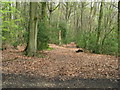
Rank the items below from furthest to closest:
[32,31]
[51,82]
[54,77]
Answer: [32,31] → [54,77] → [51,82]

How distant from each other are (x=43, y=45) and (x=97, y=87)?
7.53 m

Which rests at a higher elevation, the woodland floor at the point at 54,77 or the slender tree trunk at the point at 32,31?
the slender tree trunk at the point at 32,31

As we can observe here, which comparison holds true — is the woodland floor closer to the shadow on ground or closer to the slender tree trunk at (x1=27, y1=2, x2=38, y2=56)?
the shadow on ground

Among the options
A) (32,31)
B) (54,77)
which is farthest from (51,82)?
(32,31)

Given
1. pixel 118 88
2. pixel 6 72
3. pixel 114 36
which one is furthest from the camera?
pixel 114 36

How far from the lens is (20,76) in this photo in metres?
6.81

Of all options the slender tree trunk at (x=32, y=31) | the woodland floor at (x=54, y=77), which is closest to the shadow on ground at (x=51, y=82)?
the woodland floor at (x=54, y=77)

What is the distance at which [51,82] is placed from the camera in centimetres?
621

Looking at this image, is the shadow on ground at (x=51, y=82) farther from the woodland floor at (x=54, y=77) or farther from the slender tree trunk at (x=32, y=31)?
the slender tree trunk at (x=32, y=31)

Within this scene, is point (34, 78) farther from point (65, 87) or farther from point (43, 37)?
point (43, 37)

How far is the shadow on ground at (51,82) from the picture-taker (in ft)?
19.0

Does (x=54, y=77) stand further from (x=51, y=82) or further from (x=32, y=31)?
(x=32, y=31)

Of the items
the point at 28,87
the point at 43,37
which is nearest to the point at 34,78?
the point at 28,87

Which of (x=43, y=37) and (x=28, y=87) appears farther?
(x=43, y=37)
